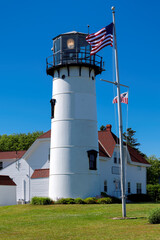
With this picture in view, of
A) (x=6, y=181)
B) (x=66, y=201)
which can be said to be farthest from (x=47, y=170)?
(x=66, y=201)

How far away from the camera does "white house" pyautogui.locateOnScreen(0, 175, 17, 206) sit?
38031mm

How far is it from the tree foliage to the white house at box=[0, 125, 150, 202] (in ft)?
102

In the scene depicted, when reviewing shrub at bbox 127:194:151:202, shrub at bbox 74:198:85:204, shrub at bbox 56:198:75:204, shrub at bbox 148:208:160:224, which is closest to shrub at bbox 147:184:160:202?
shrub at bbox 127:194:151:202

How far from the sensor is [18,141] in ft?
248

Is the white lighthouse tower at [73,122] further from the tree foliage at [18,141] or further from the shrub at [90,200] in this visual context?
the tree foliage at [18,141]

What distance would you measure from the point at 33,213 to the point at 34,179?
11.3 meters

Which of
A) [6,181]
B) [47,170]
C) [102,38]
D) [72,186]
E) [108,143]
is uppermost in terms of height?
[102,38]

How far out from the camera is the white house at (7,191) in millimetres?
38031

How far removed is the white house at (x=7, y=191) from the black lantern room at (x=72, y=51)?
39.8 ft

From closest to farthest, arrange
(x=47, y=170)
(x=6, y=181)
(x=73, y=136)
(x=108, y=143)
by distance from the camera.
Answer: (x=73, y=136) → (x=47, y=170) → (x=6, y=181) → (x=108, y=143)

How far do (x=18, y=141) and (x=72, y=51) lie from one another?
43846 mm

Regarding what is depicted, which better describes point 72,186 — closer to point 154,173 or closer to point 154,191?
point 154,191

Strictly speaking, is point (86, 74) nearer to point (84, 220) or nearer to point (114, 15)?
point (114, 15)

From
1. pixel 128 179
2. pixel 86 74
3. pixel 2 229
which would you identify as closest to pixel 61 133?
pixel 86 74
